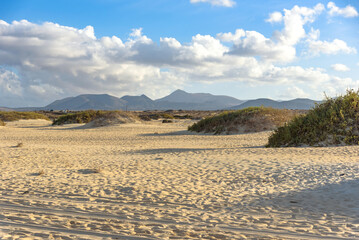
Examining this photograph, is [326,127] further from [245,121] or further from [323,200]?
[245,121]

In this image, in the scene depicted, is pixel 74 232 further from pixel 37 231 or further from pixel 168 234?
pixel 168 234

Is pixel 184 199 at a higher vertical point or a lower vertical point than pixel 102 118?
lower

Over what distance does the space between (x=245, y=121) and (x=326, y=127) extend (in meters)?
11.6

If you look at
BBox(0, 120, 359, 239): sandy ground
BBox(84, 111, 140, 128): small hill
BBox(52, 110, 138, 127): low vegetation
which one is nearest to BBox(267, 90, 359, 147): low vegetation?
→ BBox(0, 120, 359, 239): sandy ground

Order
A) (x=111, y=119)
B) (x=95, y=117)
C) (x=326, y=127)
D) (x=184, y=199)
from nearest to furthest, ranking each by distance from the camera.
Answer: (x=184, y=199) < (x=326, y=127) < (x=111, y=119) < (x=95, y=117)

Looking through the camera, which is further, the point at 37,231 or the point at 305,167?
the point at 305,167

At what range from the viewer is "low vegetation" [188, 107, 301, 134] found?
2806cm

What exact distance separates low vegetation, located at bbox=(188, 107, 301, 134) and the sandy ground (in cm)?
1498

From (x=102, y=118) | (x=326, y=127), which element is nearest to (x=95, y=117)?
(x=102, y=118)

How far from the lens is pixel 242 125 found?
28391 millimetres

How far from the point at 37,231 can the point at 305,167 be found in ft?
28.6

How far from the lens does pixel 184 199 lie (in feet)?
24.6

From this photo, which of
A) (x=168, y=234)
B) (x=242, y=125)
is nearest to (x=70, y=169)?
(x=168, y=234)

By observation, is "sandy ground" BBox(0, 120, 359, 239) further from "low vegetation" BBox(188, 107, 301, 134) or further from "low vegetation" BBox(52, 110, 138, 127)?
"low vegetation" BBox(52, 110, 138, 127)
